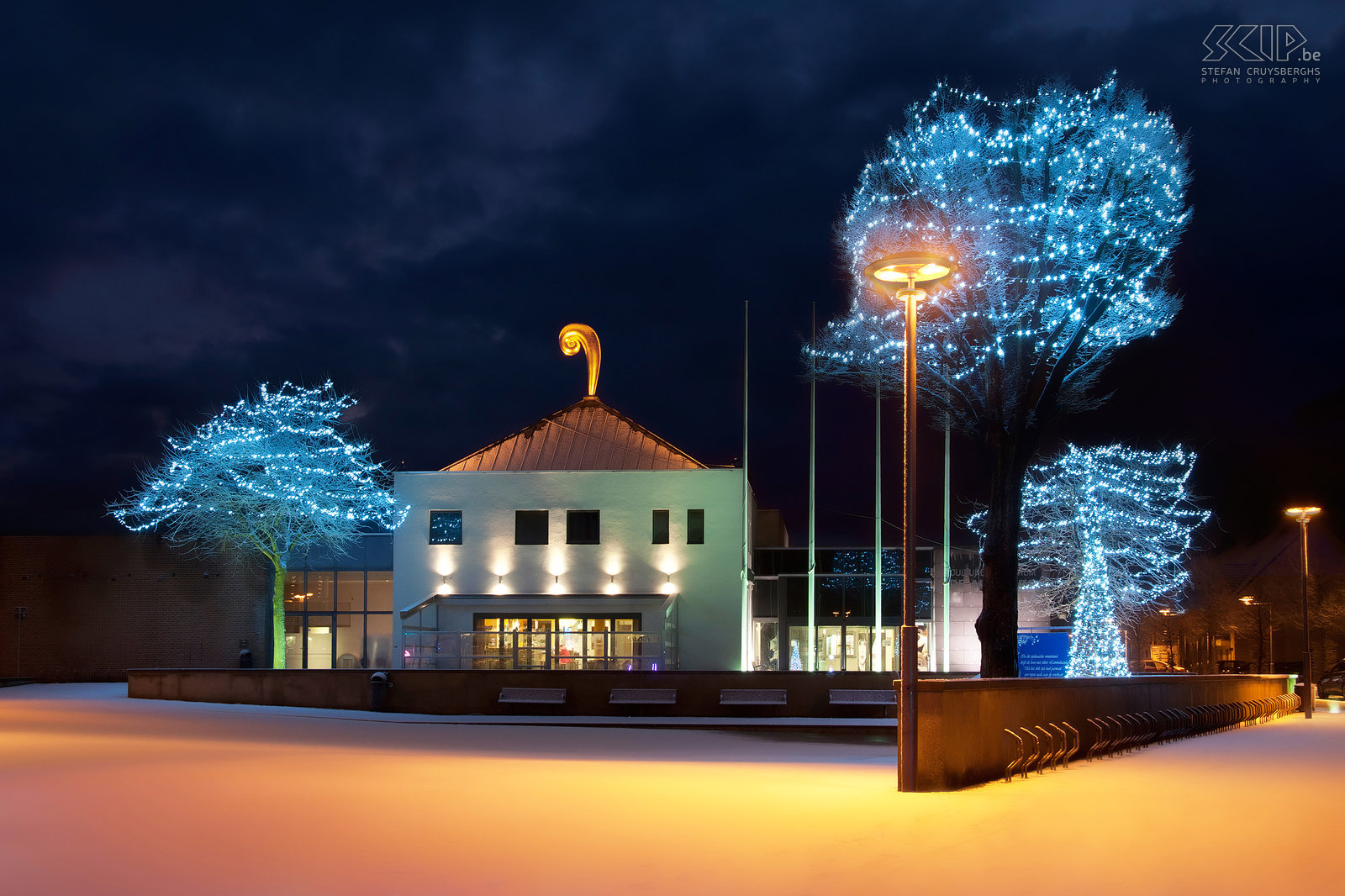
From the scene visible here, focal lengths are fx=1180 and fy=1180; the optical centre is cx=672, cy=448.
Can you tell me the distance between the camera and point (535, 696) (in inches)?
1094

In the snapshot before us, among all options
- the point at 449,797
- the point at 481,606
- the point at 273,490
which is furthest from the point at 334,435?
the point at 449,797

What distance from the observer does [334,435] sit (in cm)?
3834

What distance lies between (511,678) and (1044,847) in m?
20.4

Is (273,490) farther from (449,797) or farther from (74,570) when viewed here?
(449,797)

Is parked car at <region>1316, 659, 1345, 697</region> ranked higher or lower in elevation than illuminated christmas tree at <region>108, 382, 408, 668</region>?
lower

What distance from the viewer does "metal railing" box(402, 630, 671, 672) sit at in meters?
31.5

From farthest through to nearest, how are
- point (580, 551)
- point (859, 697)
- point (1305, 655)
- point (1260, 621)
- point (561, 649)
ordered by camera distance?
point (1260, 621), point (580, 551), point (1305, 655), point (561, 649), point (859, 697)

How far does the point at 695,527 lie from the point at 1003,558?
65.9 feet

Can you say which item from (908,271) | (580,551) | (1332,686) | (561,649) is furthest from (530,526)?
(1332,686)

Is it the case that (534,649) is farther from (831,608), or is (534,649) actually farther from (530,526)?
(831,608)

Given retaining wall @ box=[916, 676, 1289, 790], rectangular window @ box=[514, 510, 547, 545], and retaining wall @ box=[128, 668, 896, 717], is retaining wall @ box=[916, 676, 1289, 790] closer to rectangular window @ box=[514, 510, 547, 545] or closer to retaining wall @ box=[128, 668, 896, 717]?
retaining wall @ box=[128, 668, 896, 717]

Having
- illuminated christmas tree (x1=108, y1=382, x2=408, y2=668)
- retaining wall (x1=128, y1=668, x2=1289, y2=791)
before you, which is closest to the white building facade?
illuminated christmas tree (x1=108, y1=382, x2=408, y2=668)

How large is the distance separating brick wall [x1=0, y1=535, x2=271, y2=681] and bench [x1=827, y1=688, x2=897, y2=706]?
23.0 meters

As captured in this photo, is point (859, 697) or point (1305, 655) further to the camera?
point (1305, 655)
